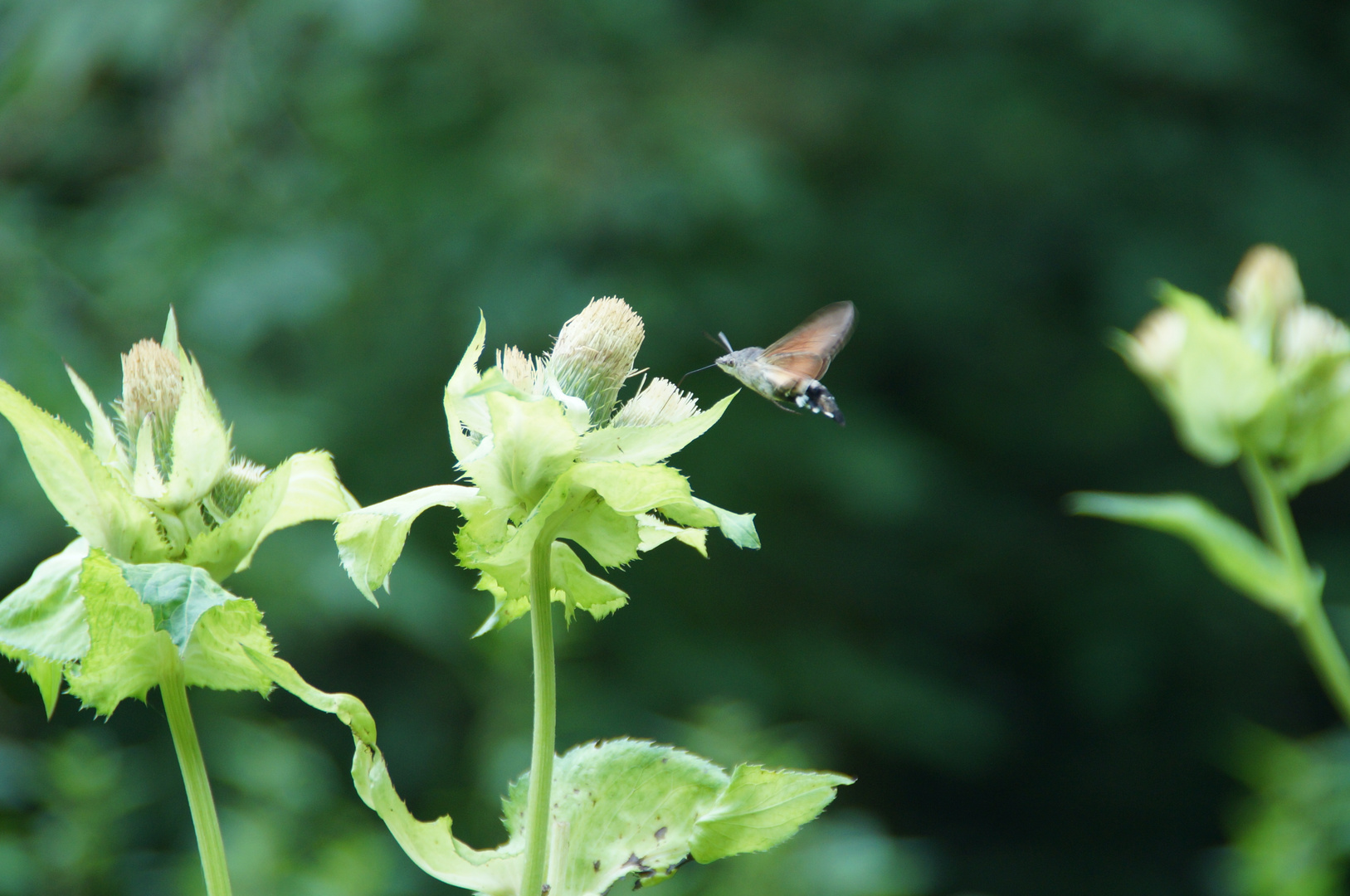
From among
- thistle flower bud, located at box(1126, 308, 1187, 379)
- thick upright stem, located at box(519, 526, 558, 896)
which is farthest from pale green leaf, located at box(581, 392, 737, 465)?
thistle flower bud, located at box(1126, 308, 1187, 379)

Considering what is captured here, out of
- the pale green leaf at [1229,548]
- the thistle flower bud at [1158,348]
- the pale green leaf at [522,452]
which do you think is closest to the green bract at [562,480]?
the pale green leaf at [522,452]

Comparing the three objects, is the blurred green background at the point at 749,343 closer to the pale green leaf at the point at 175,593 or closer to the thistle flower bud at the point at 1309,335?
the thistle flower bud at the point at 1309,335

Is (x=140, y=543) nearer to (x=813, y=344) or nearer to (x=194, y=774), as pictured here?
(x=194, y=774)

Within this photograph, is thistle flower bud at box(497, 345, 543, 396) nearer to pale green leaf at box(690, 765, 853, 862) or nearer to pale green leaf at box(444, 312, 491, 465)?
pale green leaf at box(444, 312, 491, 465)

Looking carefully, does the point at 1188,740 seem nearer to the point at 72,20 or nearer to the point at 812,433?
the point at 812,433

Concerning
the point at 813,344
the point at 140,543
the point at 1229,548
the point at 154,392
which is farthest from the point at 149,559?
the point at 1229,548

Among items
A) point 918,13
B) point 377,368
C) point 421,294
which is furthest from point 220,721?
point 918,13
